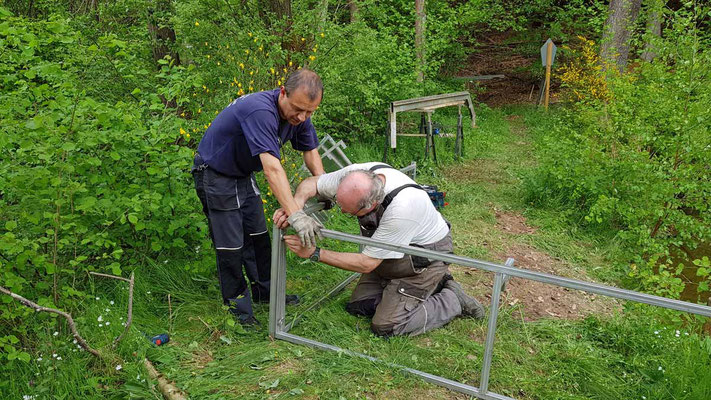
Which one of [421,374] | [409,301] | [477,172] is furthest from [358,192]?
[477,172]

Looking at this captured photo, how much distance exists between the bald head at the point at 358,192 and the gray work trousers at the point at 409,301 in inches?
24.0

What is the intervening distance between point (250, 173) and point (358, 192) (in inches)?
32.2

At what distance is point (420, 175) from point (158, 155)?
5.02 metres

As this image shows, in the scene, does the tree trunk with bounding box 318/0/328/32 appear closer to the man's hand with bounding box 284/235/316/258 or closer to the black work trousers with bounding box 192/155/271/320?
the black work trousers with bounding box 192/155/271/320

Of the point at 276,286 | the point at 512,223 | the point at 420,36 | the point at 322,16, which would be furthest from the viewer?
the point at 420,36

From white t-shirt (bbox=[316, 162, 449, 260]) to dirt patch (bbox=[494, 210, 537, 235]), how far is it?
9.36ft

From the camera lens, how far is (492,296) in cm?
272

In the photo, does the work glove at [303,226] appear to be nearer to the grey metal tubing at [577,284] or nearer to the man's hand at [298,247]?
the man's hand at [298,247]

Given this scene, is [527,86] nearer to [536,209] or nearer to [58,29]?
[536,209]

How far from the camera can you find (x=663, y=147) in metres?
5.62

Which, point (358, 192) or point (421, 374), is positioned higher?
point (358, 192)

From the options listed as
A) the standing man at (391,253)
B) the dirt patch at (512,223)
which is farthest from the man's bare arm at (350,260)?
the dirt patch at (512,223)

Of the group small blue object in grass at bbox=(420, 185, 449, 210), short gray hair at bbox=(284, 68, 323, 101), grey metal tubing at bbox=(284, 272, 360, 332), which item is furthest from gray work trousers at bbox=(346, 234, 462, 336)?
small blue object in grass at bbox=(420, 185, 449, 210)

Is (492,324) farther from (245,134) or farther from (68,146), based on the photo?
(68,146)
